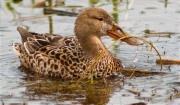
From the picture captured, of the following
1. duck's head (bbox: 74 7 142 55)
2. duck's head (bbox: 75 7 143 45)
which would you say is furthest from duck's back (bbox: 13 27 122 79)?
duck's head (bbox: 75 7 143 45)

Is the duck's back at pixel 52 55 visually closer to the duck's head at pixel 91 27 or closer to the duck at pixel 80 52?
the duck at pixel 80 52

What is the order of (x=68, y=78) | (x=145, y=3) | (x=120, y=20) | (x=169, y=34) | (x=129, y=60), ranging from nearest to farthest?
(x=68, y=78) → (x=129, y=60) → (x=169, y=34) → (x=120, y=20) → (x=145, y=3)

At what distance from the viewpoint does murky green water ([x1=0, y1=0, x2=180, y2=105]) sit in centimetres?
944

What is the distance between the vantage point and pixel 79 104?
917cm

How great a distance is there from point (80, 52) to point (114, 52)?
1.29m

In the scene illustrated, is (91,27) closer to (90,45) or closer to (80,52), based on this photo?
(90,45)

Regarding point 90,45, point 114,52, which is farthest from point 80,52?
point 114,52

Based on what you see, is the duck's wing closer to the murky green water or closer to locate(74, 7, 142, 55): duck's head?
locate(74, 7, 142, 55): duck's head

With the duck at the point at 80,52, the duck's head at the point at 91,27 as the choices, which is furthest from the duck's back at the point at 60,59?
the duck's head at the point at 91,27

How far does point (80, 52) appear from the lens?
10883 millimetres

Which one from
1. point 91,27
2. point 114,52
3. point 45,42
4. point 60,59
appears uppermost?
point 91,27

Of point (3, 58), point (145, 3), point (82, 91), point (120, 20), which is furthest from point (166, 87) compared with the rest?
point (145, 3)

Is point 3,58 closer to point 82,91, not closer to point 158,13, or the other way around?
point 82,91

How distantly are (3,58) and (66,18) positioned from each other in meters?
2.56
